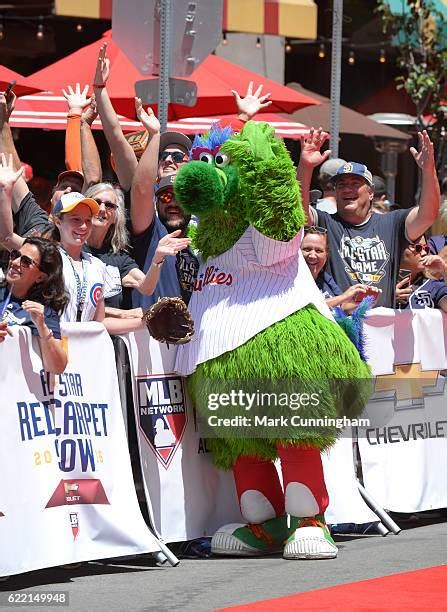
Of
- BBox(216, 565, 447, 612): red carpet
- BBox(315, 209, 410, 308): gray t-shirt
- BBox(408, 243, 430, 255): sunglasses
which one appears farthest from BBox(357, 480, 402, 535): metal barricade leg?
BBox(408, 243, 430, 255): sunglasses

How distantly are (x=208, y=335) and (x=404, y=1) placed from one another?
11401 mm

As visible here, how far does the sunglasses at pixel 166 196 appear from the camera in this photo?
7.61 m

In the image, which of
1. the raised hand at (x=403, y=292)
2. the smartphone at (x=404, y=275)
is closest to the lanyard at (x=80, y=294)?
the raised hand at (x=403, y=292)

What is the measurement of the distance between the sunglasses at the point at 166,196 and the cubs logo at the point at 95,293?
1.10 metres

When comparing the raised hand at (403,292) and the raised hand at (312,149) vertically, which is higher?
the raised hand at (312,149)

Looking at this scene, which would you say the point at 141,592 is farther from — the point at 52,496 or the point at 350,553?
the point at 350,553

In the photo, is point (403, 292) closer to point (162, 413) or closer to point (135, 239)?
point (135, 239)

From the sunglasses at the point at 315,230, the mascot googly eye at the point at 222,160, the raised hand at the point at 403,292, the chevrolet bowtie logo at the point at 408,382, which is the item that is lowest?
the chevrolet bowtie logo at the point at 408,382

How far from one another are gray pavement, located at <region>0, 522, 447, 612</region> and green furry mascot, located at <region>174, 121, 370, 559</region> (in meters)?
0.21

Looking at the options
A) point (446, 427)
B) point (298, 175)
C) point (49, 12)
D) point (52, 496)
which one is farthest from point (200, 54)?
point (49, 12)

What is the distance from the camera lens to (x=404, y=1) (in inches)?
677

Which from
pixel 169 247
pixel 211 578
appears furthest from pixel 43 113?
pixel 211 578

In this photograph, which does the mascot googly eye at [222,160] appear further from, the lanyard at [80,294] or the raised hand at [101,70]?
the raised hand at [101,70]

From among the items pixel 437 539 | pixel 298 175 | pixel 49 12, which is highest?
pixel 49 12
